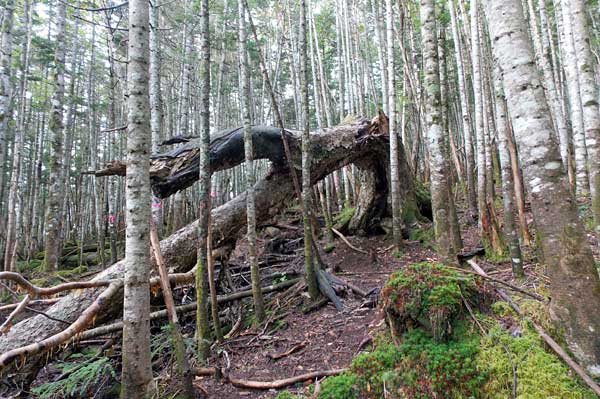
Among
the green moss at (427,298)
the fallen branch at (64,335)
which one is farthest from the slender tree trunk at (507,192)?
the fallen branch at (64,335)

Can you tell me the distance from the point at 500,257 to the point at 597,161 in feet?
5.67

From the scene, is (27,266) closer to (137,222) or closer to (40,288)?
(40,288)

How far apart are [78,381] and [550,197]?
4.82 metres

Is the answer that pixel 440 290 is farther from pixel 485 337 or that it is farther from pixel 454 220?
pixel 454 220

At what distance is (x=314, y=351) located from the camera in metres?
4.16

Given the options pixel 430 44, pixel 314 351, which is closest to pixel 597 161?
pixel 430 44

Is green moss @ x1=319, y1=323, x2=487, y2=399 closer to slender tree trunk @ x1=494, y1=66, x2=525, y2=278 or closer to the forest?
the forest

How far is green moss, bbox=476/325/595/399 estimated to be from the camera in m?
2.16

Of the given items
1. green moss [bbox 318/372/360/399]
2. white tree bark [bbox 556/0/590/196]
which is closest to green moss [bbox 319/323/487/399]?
green moss [bbox 318/372/360/399]

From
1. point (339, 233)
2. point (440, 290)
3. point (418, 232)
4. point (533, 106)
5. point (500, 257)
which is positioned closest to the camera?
point (533, 106)

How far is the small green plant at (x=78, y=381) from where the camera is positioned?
11.8 ft

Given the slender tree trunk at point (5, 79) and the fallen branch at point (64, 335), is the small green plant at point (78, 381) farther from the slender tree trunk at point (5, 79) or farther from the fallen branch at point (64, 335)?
the slender tree trunk at point (5, 79)

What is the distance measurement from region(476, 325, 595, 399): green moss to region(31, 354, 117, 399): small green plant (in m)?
3.56

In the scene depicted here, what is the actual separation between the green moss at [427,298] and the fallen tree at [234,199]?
3333 millimetres
